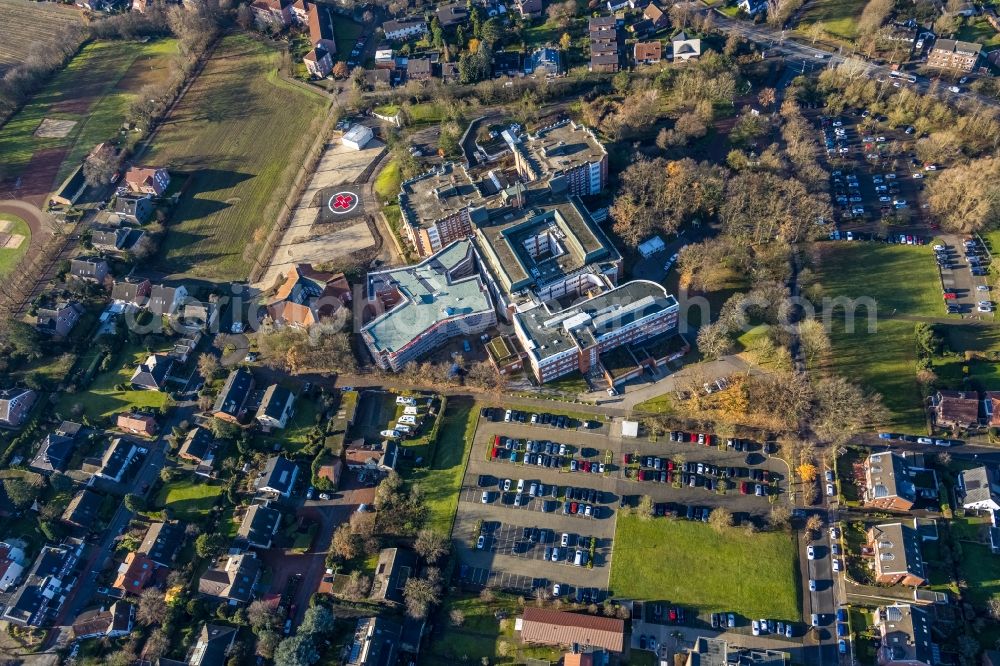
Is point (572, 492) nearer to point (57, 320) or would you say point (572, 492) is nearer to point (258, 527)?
point (258, 527)

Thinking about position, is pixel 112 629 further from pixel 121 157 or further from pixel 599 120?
pixel 599 120

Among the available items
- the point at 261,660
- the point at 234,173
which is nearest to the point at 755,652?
the point at 261,660

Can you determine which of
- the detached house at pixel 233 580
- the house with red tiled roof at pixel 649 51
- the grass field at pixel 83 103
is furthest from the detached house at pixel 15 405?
the house with red tiled roof at pixel 649 51

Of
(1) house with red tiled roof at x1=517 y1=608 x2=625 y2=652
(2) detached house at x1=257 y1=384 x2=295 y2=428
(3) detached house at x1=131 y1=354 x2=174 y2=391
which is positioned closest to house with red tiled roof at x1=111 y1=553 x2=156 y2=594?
(2) detached house at x1=257 y1=384 x2=295 y2=428

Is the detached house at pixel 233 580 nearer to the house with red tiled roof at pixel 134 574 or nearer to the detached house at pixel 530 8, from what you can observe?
the house with red tiled roof at pixel 134 574

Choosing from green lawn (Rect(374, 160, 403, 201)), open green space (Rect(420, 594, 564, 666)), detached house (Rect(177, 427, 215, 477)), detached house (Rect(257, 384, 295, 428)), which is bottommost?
open green space (Rect(420, 594, 564, 666))

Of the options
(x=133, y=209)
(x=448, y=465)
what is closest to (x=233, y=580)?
(x=448, y=465)

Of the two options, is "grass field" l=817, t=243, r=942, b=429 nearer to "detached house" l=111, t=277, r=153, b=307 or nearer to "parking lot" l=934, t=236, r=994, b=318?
"parking lot" l=934, t=236, r=994, b=318
